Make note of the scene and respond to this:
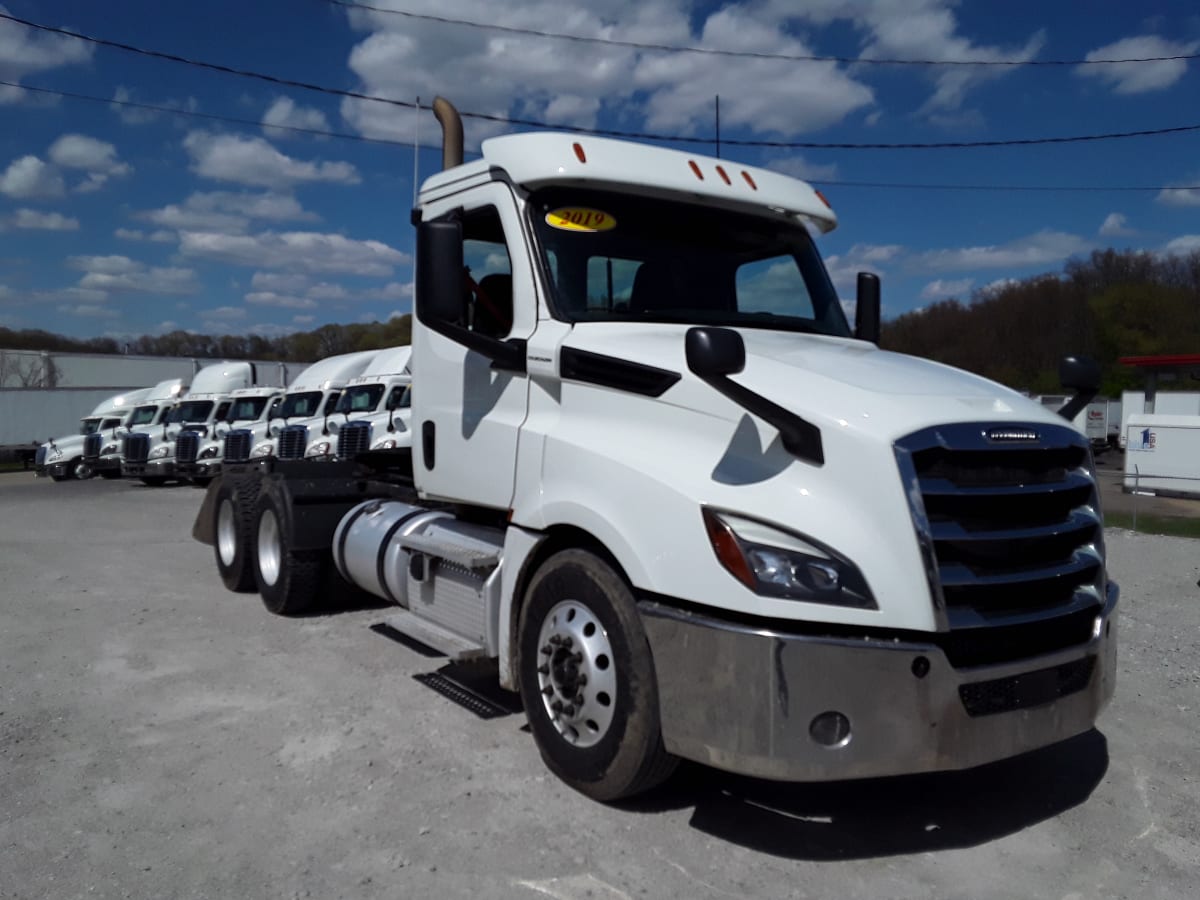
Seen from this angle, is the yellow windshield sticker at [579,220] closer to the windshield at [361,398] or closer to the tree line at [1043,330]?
the windshield at [361,398]

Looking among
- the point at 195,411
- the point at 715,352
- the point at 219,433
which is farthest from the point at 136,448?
the point at 715,352

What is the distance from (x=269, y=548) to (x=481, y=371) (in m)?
3.83

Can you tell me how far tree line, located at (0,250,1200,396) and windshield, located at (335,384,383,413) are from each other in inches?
1633

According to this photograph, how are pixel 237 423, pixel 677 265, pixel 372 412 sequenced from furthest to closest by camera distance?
1. pixel 237 423
2. pixel 372 412
3. pixel 677 265

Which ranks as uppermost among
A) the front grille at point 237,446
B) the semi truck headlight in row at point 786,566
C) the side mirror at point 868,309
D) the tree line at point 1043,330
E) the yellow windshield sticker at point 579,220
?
the tree line at point 1043,330

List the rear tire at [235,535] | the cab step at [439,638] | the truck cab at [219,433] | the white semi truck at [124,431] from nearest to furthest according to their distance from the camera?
the cab step at [439,638] < the rear tire at [235,535] < the truck cab at [219,433] < the white semi truck at [124,431]

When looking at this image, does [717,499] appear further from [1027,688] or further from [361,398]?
[361,398]

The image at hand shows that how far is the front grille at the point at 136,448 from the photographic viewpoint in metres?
25.3

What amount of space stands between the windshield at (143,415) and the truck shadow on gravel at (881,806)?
1054 inches

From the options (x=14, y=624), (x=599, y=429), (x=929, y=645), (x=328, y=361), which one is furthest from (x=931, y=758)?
(x=328, y=361)

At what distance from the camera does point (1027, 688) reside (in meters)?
3.66

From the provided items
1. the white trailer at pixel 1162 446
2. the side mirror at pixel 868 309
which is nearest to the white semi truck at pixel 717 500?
the side mirror at pixel 868 309

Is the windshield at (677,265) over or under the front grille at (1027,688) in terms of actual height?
over

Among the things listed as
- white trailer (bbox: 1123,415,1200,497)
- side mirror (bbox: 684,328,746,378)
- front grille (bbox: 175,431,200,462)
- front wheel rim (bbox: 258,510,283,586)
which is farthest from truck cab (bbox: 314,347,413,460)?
white trailer (bbox: 1123,415,1200,497)
